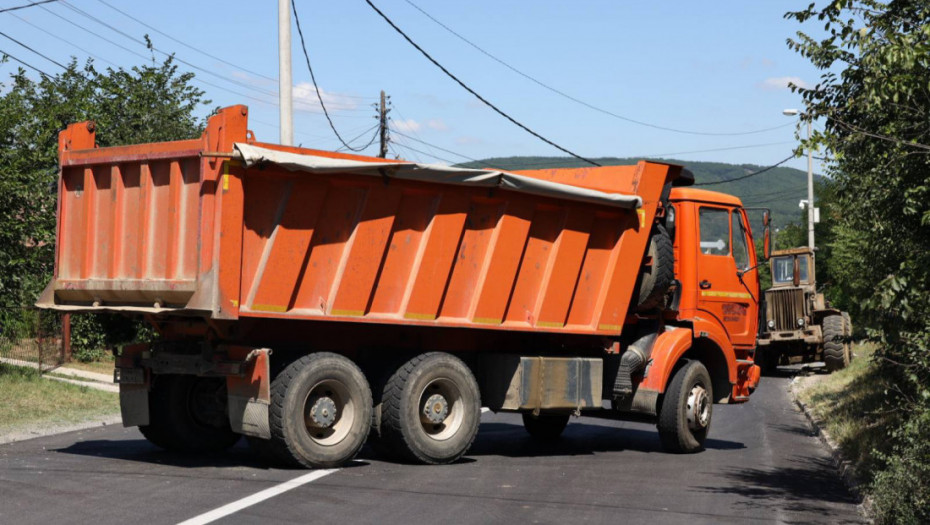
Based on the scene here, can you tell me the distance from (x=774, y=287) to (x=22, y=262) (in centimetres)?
2102

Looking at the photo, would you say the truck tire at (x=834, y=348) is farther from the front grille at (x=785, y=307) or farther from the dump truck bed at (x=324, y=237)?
the dump truck bed at (x=324, y=237)

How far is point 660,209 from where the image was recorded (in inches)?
532

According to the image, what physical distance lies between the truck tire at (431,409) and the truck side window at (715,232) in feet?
13.2

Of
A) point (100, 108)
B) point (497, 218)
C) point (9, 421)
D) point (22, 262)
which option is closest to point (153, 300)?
point (497, 218)

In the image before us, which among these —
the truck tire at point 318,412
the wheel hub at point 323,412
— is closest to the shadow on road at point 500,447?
the truck tire at point 318,412

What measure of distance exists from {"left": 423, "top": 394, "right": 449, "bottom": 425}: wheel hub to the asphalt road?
488 millimetres

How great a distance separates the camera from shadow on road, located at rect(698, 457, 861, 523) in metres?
9.34

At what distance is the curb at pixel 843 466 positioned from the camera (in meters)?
9.11

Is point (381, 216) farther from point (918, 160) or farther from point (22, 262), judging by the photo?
point (22, 262)

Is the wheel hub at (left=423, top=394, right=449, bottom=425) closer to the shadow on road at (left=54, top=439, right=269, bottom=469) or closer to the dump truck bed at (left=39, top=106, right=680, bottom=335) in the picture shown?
the dump truck bed at (left=39, top=106, right=680, bottom=335)

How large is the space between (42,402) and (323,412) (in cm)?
733

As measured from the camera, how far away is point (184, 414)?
1151 centimetres

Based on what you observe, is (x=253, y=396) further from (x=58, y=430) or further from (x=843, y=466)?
(x=843, y=466)

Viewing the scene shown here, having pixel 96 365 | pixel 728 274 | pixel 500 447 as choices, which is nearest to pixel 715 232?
pixel 728 274
